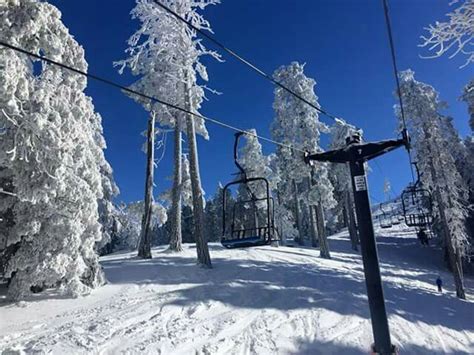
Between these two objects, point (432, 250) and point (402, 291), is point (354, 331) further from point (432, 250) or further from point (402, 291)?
point (432, 250)

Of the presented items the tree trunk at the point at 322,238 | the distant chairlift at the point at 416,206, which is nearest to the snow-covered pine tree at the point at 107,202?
the tree trunk at the point at 322,238

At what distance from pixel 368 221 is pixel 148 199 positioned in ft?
50.0

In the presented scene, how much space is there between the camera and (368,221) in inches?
237

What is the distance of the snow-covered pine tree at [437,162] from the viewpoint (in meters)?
18.5

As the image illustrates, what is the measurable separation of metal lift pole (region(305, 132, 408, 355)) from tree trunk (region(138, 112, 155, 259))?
12950 millimetres

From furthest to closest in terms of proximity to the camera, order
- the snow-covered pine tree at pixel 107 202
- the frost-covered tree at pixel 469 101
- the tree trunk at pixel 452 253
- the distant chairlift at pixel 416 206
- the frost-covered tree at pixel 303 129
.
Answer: the snow-covered pine tree at pixel 107 202, the frost-covered tree at pixel 303 129, the frost-covered tree at pixel 469 101, the tree trunk at pixel 452 253, the distant chairlift at pixel 416 206

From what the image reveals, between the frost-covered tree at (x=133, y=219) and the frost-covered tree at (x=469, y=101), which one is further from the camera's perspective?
the frost-covered tree at (x=133, y=219)

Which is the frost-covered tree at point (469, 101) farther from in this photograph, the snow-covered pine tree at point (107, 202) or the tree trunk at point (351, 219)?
the snow-covered pine tree at point (107, 202)

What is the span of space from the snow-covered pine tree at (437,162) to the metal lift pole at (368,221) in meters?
14.5

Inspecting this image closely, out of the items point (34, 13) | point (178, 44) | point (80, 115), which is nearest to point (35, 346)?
point (80, 115)

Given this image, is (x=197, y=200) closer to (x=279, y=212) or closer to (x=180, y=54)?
(x=180, y=54)

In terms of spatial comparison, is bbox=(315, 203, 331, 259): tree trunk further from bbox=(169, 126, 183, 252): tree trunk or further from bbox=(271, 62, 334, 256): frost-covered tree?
bbox=(169, 126, 183, 252): tree trunk

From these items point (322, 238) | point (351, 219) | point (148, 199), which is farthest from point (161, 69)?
point (351, 219)

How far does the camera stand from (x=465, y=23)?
5301mm
